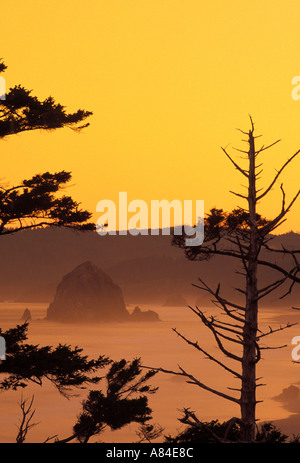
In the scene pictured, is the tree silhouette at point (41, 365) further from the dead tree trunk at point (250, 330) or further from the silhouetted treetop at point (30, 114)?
the dead tree trunk at point (250, 330)

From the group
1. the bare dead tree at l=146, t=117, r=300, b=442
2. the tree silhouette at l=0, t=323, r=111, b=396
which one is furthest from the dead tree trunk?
the tree silhouette at l=0, t=323, r=111, b=396

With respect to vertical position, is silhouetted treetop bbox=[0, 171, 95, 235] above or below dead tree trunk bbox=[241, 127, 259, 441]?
above

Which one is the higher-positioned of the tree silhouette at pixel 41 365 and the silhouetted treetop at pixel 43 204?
the silhouetted treetop at pixel 43 204

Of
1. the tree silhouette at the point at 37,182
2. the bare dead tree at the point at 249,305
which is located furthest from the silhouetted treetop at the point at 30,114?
the bare dead tree at the point at 249,305

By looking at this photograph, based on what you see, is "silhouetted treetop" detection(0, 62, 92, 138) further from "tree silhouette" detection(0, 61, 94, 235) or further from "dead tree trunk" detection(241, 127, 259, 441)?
"dead tree trunk" detection(241, 127, 259, 441)

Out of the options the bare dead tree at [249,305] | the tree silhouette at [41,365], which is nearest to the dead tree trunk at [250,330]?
the bare dead tree at [249,305]

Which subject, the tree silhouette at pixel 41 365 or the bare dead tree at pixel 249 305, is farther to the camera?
the tree silhouette at pixel 41 365

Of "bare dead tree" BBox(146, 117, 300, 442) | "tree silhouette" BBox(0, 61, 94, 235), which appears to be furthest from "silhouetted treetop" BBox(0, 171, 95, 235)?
"bare dead tree" BBox(146, 117, 300, 442)

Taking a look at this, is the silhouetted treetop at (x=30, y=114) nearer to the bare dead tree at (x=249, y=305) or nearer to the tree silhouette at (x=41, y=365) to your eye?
the tree silhouette at (x=41, y=365)

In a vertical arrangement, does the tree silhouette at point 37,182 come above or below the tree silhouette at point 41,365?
above

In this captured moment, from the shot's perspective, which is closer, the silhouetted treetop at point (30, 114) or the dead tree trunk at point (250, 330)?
the dead tree trunk at point (250, 330)

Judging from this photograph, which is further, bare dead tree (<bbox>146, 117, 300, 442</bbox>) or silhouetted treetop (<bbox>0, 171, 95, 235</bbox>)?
silhouetted treetop (<bbox>0, 171, 95, 235</bbox>)
